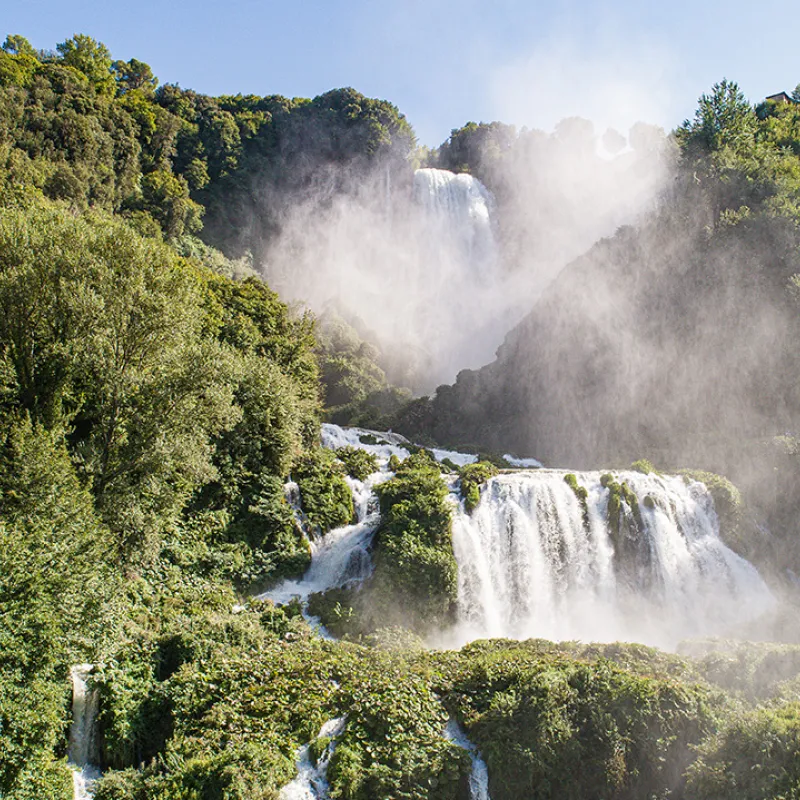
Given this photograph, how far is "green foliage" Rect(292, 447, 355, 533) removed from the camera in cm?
2183

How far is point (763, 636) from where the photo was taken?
20.2m

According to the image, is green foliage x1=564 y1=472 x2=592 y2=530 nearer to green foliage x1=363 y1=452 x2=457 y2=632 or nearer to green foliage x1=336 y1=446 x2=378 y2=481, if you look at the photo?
green foliage x1=363 y1=452 x2=457 y2=632

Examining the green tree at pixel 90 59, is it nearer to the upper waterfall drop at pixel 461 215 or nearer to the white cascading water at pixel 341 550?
the upper waterfall drop at pixel 461 215

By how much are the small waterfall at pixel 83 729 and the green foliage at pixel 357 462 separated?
45.8 ft

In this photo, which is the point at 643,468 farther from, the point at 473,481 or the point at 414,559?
the point at 414,559

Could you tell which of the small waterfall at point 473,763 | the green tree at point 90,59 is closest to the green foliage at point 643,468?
the small waterfall at point 473,763

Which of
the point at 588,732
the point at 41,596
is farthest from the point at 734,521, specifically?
the point at 41,596

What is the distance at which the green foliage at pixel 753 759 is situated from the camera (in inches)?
320

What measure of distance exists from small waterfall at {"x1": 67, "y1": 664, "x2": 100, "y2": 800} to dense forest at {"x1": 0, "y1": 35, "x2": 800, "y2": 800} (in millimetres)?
208

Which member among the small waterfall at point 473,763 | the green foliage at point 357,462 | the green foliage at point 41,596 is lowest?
the small waterfall at point 473,763

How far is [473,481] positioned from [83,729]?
1551 cm

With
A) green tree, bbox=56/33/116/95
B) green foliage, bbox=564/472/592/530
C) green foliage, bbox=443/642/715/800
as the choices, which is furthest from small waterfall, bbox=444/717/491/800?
green tree, bbox=56/33/116/95

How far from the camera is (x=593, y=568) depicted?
73.0 ft

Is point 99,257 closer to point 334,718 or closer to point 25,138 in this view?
point 334,718
